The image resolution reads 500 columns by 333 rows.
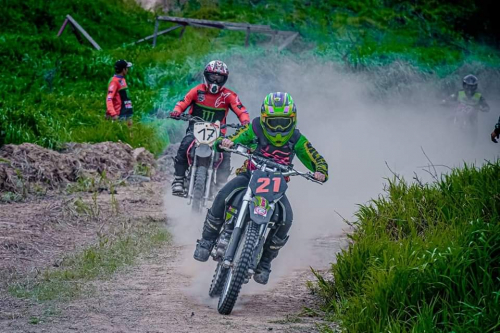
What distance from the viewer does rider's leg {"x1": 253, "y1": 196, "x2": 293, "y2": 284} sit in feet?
25.5

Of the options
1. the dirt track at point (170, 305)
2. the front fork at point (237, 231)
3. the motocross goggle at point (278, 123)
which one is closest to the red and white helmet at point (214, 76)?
the dirt track at point (170, 305)

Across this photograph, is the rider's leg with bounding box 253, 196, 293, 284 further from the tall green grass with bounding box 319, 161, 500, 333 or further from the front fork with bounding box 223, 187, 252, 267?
the tall green grass with bounding box 319, 161, 500, 333

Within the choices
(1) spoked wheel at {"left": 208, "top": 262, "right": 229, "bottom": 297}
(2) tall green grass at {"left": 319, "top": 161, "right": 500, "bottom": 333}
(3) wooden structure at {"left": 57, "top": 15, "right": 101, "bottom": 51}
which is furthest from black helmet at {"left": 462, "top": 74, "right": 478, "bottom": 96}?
(3) wooden structure at {"left": 57, "top": 15, "right": 101, "bottom": 51}

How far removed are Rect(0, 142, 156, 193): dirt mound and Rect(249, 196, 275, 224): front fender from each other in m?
5.15

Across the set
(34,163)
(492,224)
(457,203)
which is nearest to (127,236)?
(34,163)

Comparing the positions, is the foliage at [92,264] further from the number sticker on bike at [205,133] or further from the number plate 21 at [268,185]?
the number plate 21 at [268,185]

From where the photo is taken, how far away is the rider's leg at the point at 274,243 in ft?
25.5

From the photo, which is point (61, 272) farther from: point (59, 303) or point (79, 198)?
point (79, 198)

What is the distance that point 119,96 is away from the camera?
52.4 ft

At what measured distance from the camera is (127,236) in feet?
33.2

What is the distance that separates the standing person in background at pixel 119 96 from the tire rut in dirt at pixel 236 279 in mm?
8996

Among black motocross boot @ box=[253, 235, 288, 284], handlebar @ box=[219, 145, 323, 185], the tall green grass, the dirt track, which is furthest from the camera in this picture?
black motocross boot @ box=[253, 235, 288, 284]

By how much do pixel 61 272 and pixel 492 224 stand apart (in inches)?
157

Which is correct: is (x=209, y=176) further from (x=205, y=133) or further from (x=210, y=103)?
(x=210, y=103)
